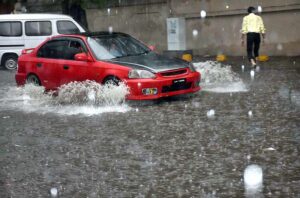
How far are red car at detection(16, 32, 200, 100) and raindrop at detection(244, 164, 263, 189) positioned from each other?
4.49 m

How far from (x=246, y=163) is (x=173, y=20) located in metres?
15.0

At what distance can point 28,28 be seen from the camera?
2016cm

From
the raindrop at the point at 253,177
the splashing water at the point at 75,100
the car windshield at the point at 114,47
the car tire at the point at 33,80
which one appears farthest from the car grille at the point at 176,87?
the raindrop at the point at 253,177

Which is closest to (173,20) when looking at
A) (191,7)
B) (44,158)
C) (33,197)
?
(191,7)

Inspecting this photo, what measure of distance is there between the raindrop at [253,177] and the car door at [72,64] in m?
5.78

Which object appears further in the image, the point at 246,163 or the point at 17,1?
the point at 17,1

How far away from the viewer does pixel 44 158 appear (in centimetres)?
739

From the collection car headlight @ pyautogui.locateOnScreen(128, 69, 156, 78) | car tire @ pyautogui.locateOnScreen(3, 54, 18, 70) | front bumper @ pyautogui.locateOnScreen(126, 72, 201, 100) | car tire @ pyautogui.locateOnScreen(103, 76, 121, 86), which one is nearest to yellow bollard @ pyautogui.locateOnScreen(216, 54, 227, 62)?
car tire @ pyautogui.locateOnScreen(3, 54, 18, 70)

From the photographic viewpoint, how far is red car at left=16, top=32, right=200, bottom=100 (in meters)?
10.8

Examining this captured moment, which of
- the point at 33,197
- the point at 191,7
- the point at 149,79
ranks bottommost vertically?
the point at 33,197

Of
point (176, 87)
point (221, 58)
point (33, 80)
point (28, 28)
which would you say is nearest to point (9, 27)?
point (28, 28)

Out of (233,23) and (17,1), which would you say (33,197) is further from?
(17,1)

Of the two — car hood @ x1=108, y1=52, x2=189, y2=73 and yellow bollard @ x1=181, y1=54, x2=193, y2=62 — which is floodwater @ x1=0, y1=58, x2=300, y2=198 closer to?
car hood @ x1=108, y1=52, x2=189, y2=73

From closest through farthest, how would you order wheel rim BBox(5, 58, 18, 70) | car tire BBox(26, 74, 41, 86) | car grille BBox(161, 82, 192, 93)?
car grille BBox(161, 82, 192, 93) < car tire BBox(26, 74, 41, 86) < wheel rim BBox(5, 58, 18, 70)
